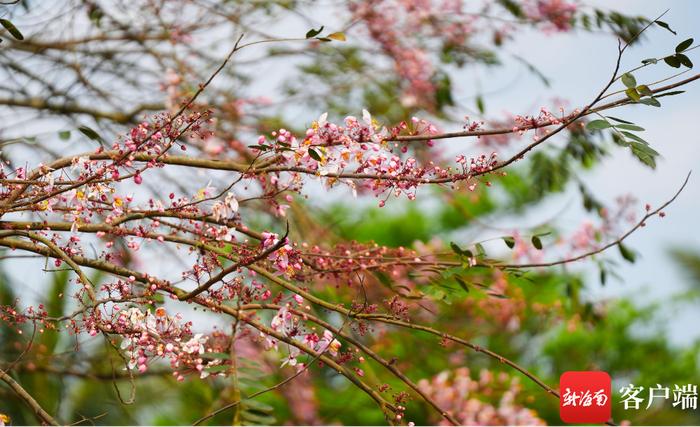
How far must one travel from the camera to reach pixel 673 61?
1.37 m

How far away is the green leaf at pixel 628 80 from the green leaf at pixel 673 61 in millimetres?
65

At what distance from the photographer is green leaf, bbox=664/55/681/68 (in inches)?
53.9

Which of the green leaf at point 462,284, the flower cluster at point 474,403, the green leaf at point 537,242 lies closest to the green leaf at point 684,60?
the green leaf at point 537,242

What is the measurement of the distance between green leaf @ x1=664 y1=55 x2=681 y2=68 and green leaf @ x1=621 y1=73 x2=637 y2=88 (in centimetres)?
7

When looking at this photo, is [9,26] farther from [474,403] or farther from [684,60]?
[474,403]

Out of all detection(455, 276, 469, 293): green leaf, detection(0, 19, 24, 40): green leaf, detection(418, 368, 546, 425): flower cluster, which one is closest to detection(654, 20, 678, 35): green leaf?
detection(455, 276, 469, 293): green leaf

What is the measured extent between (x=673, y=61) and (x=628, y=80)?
0.09 m

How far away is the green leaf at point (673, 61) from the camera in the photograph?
137 cm

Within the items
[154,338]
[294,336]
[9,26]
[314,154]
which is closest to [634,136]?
[314,154]

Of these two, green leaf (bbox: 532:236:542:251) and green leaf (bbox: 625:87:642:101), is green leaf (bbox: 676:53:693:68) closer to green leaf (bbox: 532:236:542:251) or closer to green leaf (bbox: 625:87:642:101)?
green leaf (bbox: 625:87:642:101)

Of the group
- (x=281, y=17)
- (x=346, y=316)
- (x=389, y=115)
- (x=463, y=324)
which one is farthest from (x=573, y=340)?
(x=346, y=316)

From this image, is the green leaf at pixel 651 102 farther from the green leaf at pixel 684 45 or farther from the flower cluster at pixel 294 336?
the flower cluster at pixel 294 336

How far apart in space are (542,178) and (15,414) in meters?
2.42

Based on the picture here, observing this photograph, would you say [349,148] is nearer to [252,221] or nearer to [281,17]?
[252,221]
